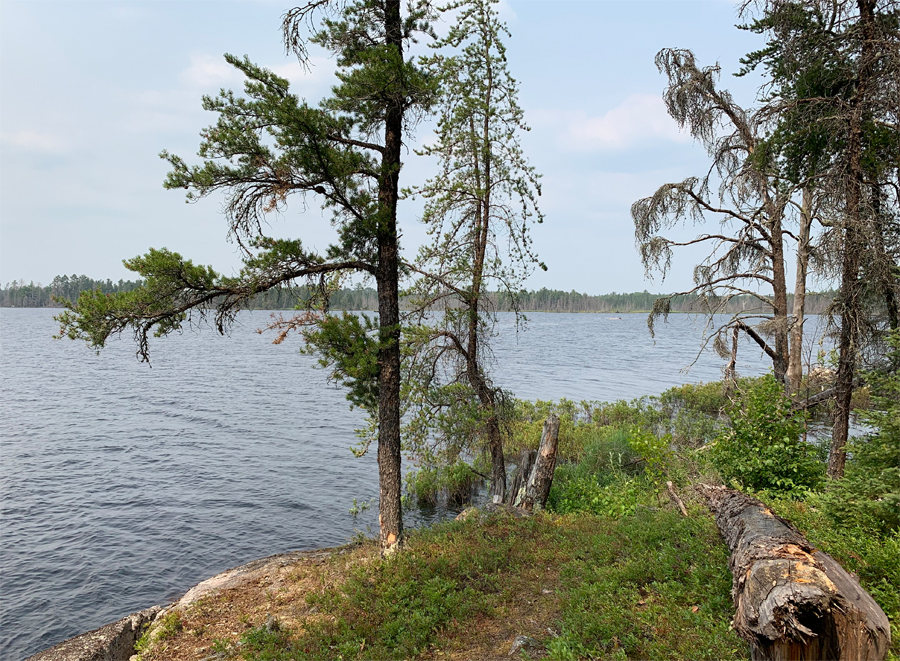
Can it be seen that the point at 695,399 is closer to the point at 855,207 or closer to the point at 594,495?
the point at 594,495

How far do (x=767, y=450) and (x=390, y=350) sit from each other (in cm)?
691

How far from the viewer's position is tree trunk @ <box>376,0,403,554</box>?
8578 millimetres

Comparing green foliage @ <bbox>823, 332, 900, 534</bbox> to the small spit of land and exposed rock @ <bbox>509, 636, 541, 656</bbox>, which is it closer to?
the small spit of land

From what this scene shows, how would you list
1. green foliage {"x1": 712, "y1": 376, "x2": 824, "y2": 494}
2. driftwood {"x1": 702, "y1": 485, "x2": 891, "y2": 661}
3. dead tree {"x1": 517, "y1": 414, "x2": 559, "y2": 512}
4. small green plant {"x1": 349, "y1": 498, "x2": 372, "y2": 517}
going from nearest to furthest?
1. driftwood {"x1": 702, "y1": 485, "x2": 891, "y2": 661}
2. green foliage {"x1": 712, "y1": 376, "x2": 824, "y2": 494}
3. dead tree {"x1": 517, "y1": 414, "x2": 559, "y2": 512}
4. small green plant {"x1": 349, "y1": 498, "x2": 372, "y2": 517}

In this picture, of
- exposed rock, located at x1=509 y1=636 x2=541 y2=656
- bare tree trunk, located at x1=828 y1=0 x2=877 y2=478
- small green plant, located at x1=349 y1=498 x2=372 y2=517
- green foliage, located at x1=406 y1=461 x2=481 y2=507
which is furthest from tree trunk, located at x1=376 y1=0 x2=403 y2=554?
bare tree trunk, located at x1=828 y1=0 x2=877 y2=478

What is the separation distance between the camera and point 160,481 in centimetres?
1670

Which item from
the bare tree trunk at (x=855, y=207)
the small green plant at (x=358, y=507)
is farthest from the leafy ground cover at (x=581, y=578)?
the small green plant at (x=358, y=507)

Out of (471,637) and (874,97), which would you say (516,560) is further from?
(874,97)

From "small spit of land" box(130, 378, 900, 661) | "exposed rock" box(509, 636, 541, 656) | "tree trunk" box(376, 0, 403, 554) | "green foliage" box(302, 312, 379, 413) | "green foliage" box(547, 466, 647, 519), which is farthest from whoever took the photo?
"green foliage" box(547, 466, 647, 519)

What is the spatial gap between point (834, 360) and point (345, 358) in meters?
8.32

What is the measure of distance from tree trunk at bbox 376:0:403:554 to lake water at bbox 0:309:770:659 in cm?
245

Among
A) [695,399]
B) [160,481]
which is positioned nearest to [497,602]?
[160,481]

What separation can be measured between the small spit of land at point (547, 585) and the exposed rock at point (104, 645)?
45 cm

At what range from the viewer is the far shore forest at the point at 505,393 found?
18.2 feet
